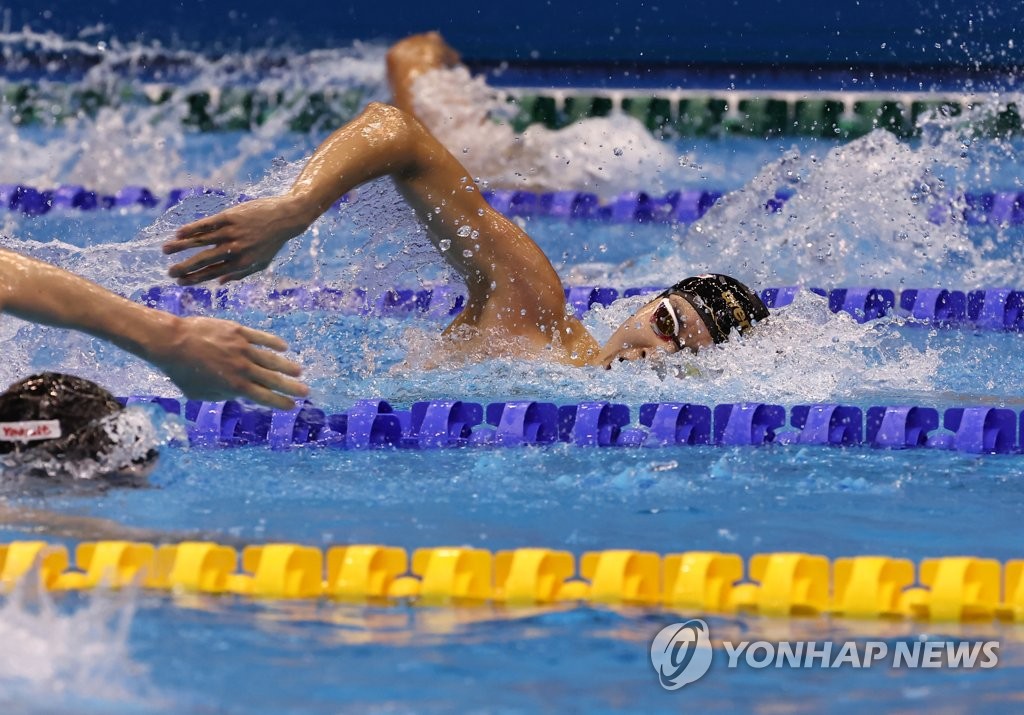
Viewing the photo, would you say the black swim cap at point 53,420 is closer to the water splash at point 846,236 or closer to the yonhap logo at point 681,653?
the yonhap logo at point 681,653

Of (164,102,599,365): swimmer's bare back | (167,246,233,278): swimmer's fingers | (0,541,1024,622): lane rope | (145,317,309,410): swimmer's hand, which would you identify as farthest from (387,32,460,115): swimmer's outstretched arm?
(0,541,1024,622): lane rope

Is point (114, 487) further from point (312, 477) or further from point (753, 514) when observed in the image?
point (753, 514)

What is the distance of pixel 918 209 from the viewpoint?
6031 mm

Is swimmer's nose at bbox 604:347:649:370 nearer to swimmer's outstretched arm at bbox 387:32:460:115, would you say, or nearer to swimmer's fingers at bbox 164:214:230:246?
swimmer's fingers at bbox 164:214:230:246

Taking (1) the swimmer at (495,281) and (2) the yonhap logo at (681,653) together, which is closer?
(2) the yonhap logo at (681,653)

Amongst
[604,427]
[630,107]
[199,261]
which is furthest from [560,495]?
[630,107]

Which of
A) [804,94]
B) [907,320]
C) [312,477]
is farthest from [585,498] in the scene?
[804,94]

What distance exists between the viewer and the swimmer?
363 cm

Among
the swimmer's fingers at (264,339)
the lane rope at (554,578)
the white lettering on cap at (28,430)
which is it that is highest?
the swimmer's fingers at (264,339)

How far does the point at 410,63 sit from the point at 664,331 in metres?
4.31

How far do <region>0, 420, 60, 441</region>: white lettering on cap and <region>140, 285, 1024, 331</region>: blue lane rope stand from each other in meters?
2.35

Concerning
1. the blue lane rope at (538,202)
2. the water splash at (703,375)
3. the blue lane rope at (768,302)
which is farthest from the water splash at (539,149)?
the water splash at (703,375)

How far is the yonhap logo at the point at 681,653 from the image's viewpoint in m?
2.20

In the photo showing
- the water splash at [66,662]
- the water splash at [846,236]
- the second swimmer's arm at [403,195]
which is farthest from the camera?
the water splash at [846,236]
